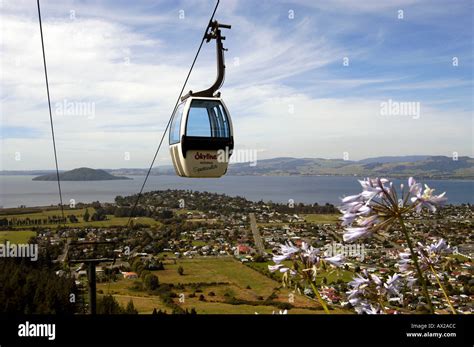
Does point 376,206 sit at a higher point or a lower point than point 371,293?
higher

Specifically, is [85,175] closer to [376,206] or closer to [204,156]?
[204,156]

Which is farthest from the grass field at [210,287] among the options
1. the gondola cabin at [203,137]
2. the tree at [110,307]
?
the gondola cabin at [203,137]

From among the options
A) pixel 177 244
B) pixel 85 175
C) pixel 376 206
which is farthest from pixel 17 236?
pixel 376 206

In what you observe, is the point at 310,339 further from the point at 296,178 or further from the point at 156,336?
the point at 296,178

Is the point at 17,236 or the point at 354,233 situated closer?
the point at 354,233

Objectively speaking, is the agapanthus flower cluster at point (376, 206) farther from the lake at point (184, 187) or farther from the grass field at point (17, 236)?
the lake at point (184, 187)

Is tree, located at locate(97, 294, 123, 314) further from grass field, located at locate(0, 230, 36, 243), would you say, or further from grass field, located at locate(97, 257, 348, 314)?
grass field, located at locate(0, 230, 36, 243)

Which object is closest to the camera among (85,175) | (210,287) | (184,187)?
(210,287)
